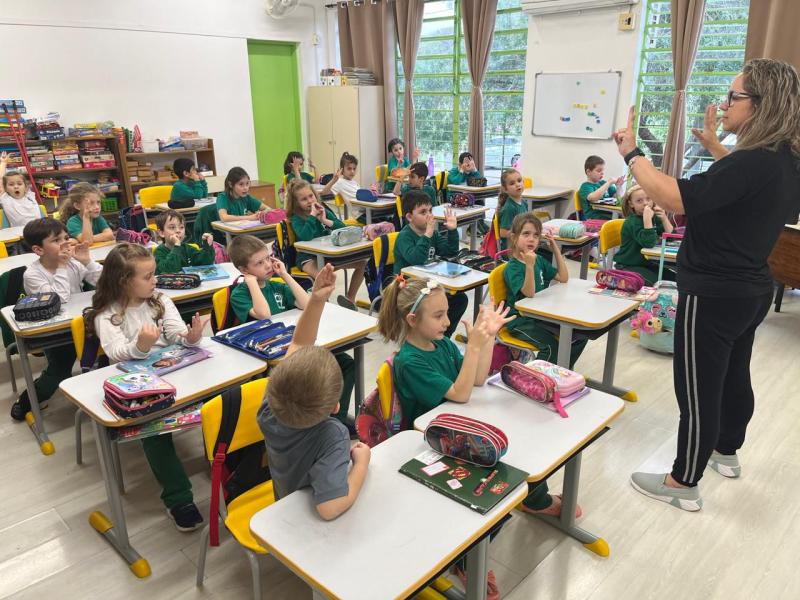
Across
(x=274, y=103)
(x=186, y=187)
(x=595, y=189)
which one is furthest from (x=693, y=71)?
(x=274, y=103)

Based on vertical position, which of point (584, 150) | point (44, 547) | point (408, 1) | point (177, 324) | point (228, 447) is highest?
point (408, 1)

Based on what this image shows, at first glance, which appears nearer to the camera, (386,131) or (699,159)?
(699,159)

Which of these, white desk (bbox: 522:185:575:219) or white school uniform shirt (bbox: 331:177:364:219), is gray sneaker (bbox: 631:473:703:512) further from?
white school uniform shirt (bbox: 331:177:364:219)

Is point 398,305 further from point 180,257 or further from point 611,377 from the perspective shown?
point 180,257

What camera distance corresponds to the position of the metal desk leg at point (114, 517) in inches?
85.3

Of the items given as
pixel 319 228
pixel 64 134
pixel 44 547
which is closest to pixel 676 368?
pixel 44 547

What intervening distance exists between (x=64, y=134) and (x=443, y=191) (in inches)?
186

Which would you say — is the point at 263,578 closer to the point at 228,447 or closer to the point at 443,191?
the point at 228,447

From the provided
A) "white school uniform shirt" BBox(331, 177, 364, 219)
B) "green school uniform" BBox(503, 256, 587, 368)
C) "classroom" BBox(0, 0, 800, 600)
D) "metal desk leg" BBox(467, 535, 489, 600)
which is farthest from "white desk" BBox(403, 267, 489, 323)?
"white school uniform shirt" BBox(331, 177, 364, 219)

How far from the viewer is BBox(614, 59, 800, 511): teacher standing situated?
1.94 m

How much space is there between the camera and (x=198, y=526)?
8.11ft

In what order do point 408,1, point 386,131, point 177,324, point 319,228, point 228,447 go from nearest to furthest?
point 228,447 < point 177,324 < point 319,228 < point 408,1 < point 386,131

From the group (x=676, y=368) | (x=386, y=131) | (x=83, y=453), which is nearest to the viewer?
(x=676, y=368)

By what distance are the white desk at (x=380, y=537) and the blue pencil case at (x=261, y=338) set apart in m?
1.01
